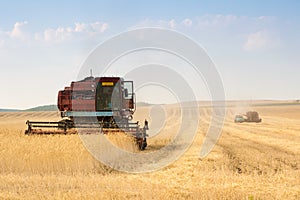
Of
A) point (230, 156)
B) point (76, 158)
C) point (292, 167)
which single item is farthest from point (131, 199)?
point (230, 156)

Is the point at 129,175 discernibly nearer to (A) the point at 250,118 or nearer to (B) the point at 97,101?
(B) the point at 97,101

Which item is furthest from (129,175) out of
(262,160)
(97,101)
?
(97,101)

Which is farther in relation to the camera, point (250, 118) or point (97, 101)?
point (250, 118)

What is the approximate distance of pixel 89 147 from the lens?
13750 mm

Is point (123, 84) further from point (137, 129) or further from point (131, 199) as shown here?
point (131, 199)

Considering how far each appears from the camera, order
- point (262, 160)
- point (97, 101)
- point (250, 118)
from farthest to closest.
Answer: point (250, 118) → point (97, 101) → point (262, 160)

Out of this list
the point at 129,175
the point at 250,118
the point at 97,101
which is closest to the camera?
the point at 129,175

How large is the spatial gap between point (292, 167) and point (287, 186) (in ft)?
11.7

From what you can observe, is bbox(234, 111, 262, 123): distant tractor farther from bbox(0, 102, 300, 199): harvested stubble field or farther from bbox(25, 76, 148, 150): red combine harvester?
bbox(0, 102, 300, 199): harvested stubble field

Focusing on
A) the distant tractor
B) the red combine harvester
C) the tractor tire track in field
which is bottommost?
the tractor tire track in field

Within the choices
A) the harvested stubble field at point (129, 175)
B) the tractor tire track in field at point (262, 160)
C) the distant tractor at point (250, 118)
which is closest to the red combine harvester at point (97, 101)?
the harvested stubble field at point (129, 175)

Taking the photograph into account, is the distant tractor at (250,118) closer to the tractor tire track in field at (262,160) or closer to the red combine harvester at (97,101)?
the tractor tire track in field at (262,160)

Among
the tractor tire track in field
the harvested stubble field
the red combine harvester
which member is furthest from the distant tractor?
the harvested stubble field

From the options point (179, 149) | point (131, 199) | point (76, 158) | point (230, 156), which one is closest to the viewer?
point (131, 199)
